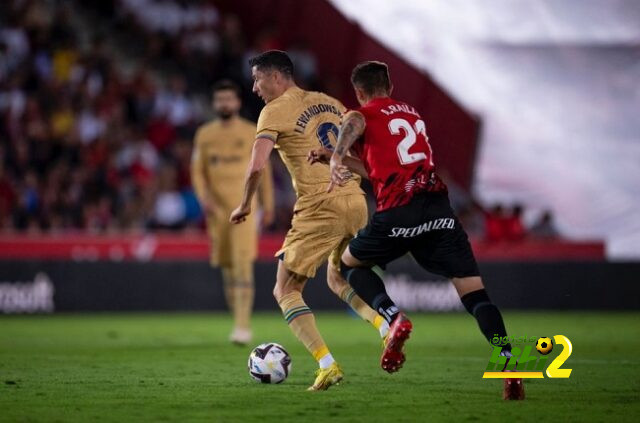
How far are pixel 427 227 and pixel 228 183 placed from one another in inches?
229

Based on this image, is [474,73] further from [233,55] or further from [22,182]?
[22,182]

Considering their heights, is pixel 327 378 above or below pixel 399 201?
below

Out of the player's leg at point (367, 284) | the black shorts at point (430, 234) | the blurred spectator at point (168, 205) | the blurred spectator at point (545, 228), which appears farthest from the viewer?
the blurred spectator at point (545, 228)

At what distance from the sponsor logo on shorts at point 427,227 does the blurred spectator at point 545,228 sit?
43.1 ft

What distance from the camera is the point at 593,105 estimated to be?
888 inches

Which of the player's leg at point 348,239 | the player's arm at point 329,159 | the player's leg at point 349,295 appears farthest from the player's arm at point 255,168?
the player's leg at point 349,295

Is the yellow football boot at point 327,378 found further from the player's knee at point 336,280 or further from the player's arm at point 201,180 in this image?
the player's arm at point 201,180

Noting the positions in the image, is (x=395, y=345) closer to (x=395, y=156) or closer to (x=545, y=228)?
(x=395, y=156)

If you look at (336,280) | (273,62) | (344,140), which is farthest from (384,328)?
(273,62)

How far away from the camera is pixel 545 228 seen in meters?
21.5

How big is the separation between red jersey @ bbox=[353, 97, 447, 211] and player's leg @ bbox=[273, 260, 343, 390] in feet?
3.39

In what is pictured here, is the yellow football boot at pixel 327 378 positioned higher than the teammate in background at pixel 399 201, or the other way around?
the teammate in background at pixel 399 201

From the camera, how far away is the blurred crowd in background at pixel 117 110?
20.3 meters

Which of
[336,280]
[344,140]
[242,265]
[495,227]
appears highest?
[495,227]
